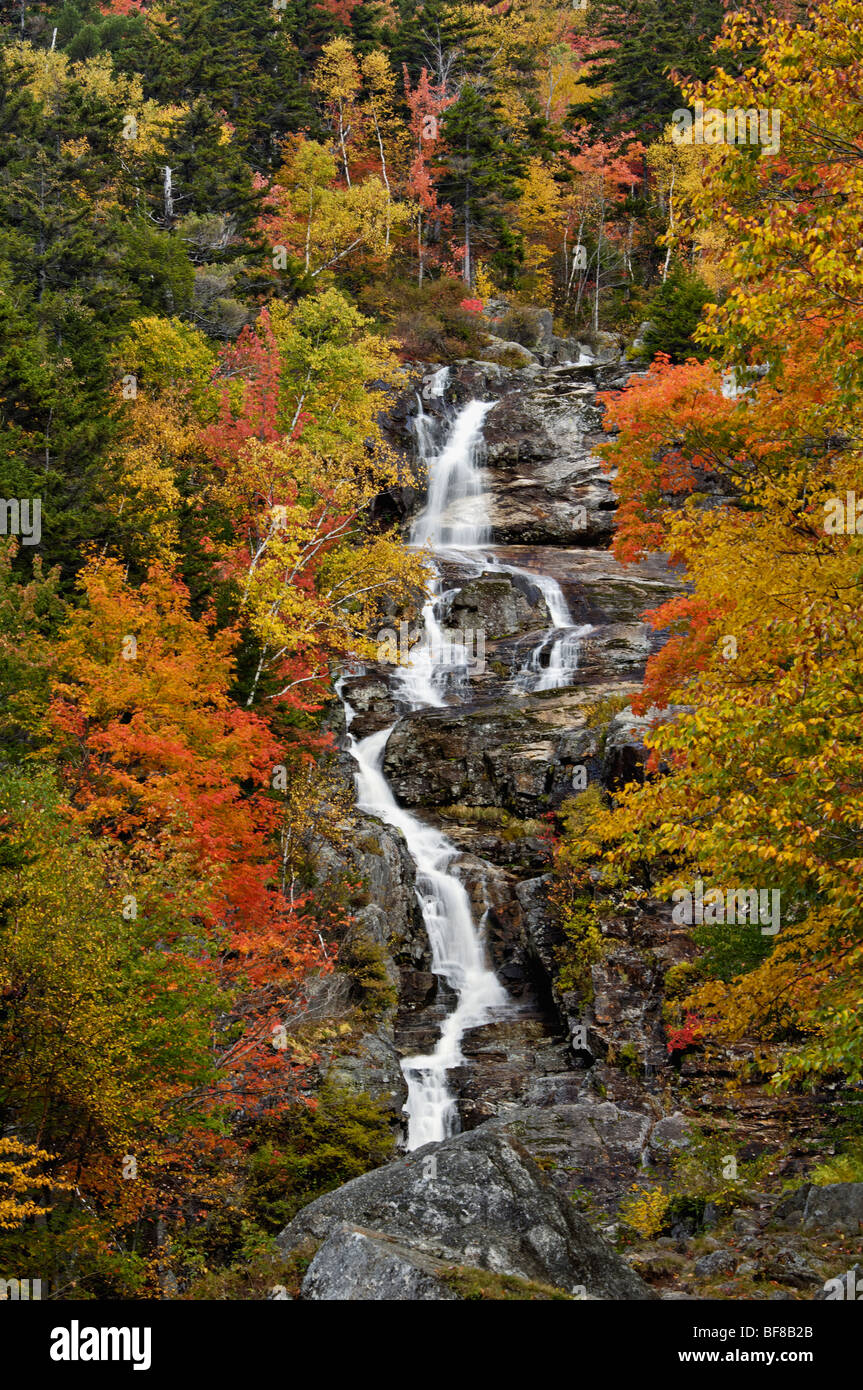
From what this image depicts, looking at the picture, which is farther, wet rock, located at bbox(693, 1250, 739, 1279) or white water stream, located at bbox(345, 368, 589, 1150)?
white water stream, located at bbox(345, 368, 589, 1150)

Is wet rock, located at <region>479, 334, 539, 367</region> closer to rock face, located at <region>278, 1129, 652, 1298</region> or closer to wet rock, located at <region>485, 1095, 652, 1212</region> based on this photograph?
wet rock, located at <region>485, 1095, 652, 1212</region>

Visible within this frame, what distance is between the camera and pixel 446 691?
3875cm

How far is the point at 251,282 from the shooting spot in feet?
161

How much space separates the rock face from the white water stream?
14.6 ft

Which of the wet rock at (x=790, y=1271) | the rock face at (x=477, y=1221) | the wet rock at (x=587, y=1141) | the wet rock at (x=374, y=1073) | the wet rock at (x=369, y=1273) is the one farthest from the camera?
the wet rock at (x=374, y=1073)

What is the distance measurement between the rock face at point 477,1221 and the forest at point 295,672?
668mm

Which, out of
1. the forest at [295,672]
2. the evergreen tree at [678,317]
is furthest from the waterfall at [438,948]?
the evergreen tree at [678,317]

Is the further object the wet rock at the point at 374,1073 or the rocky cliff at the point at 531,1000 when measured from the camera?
the wet rock at the point at 374,1073

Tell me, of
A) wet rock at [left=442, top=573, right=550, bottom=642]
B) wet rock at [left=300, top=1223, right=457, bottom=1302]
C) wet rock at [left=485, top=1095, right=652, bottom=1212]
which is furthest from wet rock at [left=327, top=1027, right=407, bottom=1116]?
wet rock at [left=442, top=573, right=550, bottom=642]

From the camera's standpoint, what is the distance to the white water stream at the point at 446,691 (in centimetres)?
2552

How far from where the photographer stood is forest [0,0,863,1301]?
39.2 ft

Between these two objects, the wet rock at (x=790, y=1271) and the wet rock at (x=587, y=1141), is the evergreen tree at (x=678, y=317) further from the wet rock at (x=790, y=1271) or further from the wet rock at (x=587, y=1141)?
the wet rock at (x=790, y=1271)

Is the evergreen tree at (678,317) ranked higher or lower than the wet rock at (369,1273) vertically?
higher
